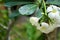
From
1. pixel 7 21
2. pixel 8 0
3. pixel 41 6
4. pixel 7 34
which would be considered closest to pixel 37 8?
pixel 41 6

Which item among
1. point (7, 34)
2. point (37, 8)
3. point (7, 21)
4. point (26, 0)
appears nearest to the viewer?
point (37, 8)

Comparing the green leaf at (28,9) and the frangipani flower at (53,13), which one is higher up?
the frangipani flower at (53,13)

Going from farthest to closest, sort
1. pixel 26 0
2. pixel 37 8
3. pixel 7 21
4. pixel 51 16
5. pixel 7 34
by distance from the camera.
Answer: pixel 7 21
pixel 7 34
pixel 26 0
pixel 37 8
pixel 51 16

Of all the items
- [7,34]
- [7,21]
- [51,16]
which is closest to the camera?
[51,16]

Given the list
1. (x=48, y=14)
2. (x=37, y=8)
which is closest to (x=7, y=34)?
(x=37, y=8)

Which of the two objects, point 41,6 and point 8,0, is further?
point 8,0

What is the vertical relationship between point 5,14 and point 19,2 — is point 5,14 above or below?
below

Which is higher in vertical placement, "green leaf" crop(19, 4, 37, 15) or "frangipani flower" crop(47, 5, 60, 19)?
"frangipani flower" crop(47, 5, 60, 19)

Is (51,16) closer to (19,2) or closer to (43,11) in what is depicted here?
(43,11)

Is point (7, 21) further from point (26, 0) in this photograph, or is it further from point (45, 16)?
point (45, 16)
